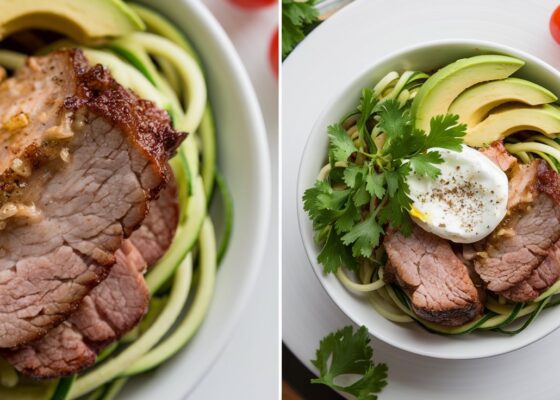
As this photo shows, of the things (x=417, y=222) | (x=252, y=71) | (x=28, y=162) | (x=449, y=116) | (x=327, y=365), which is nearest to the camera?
(x=28, y=162)

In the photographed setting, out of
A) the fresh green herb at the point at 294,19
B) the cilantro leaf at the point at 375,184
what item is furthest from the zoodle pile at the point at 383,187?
the fresh green herb at the point at 294,19

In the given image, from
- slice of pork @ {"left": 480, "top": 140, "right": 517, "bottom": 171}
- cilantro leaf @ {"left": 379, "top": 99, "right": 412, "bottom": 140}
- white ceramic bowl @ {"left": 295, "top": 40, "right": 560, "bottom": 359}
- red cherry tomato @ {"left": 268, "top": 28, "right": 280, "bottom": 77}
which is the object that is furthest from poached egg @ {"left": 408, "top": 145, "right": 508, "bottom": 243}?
red cherry tomato @ {"left": 268, "top": 28, "right": 280, "bottom": 77}

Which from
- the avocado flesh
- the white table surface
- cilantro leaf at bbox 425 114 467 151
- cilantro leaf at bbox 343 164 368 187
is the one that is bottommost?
the white table surface

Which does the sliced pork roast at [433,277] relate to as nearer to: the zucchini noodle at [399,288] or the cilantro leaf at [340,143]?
the zucchini noodle at [399,288]

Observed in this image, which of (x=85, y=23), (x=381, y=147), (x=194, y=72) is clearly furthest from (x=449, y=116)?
(x=85, y=23)

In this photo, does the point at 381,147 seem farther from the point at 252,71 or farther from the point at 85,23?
the point at 85,23

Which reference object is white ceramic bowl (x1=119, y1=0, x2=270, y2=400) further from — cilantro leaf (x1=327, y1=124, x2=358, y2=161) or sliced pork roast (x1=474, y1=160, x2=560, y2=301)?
sliced pork roast (x1=474, y1=160, x2=560, y2=301)
